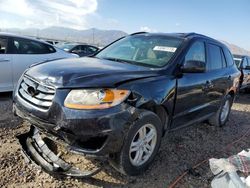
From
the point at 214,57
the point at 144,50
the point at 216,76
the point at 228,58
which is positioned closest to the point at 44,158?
the point at 144,50

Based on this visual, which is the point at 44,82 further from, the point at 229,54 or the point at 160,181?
the point at 229,54

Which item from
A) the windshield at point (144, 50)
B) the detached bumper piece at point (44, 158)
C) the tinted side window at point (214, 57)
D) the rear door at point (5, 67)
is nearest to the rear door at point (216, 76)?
the tinted side window at point (214, 57)

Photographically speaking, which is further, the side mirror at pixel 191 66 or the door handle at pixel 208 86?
the door handle at pixel 208 86

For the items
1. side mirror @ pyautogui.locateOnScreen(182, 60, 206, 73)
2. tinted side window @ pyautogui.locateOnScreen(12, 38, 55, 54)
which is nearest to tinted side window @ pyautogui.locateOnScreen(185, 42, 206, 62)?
side mirror @ pyautogui.locateOnScreen(182, 60, 206, 73)

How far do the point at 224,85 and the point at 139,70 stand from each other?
267 cm

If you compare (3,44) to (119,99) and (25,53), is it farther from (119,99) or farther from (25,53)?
(119,99)

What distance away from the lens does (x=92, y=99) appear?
3.02 m

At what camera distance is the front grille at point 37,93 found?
122 inches

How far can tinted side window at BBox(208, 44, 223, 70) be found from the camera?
5.27 m

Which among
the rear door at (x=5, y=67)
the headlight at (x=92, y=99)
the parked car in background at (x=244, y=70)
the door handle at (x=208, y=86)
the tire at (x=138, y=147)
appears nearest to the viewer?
the headlight at (x=92, y=99)

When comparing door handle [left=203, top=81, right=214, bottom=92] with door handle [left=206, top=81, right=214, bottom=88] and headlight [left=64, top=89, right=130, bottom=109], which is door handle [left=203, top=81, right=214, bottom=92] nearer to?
door handle [left=206, top=81, right=214, bottom=88]

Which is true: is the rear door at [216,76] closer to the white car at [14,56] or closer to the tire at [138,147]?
the tire at [138,147]

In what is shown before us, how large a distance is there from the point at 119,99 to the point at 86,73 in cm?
52

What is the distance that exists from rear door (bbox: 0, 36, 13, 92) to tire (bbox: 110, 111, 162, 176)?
426 cm
